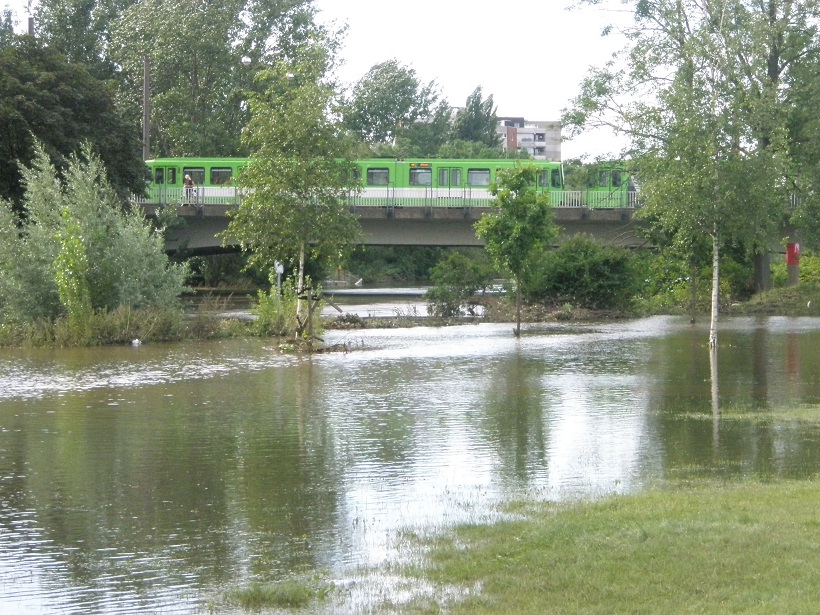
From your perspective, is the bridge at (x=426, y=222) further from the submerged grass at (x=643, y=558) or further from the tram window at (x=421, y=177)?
the submerged grass at (x=643, y=558)

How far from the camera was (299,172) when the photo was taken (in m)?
27.2

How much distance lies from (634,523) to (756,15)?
3613 cm

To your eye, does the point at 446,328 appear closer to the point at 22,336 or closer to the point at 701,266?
the point at 701,266

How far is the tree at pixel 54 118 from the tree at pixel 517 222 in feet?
49.8

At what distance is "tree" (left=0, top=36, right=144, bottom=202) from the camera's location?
40500 millimetres

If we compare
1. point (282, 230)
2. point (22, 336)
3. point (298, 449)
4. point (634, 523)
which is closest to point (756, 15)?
point (282, 230)

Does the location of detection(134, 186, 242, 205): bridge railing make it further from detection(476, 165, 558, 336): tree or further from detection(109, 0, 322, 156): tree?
detection(476, 165, 558, 336): tree

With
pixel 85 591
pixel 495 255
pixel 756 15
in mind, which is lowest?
pixel 85 591

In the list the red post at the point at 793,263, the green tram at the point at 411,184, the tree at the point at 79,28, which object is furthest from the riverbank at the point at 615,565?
the tree at the point at 79,28

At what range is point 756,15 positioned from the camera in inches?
1608

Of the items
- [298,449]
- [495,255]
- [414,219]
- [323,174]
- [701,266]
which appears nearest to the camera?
[298,449]

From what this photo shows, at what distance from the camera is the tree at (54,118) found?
133 feet

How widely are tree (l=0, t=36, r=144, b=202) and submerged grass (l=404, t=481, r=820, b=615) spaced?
32.4 metres

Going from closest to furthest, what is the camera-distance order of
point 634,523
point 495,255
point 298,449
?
point 634,523, point 298,449, point 495,255
